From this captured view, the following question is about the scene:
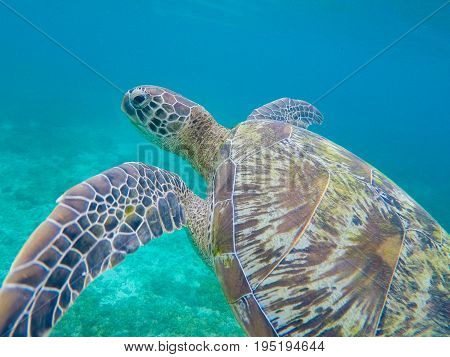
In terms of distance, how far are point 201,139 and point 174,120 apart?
39 centimetres

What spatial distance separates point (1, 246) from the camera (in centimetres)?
515

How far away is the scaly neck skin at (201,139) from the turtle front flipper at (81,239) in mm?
760

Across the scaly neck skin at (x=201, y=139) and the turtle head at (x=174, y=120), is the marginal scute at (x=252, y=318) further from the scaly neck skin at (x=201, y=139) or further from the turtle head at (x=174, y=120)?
the turtle head at (x=174, y=120)

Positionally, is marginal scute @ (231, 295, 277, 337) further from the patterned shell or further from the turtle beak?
the turtle beak

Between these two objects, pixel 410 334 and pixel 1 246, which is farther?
pixel 1 246

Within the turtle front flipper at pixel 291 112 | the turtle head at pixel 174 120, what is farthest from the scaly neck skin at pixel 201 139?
the turtle front flipper at pixel 291 112

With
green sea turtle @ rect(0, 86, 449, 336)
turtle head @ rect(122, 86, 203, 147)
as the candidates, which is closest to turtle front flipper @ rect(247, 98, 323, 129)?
turtle head @ rect(122, 86, 203, 147)

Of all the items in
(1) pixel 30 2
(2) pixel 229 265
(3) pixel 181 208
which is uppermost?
(1) pixel 30 2

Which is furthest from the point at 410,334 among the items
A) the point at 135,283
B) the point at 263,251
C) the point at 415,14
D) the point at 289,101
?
the point at 415,14

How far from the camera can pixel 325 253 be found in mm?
1738

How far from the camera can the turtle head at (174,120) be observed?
3301 millimetres

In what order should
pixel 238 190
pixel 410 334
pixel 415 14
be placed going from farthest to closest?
pixel 415 14, pixel 238 190, pixel 410 334
